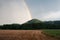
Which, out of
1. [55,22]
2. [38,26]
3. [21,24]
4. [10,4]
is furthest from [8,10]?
[55,22]

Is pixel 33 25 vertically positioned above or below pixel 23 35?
above

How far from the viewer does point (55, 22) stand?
290cm

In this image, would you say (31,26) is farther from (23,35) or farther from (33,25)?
(23,35)

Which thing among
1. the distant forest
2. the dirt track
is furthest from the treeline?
the dirt track

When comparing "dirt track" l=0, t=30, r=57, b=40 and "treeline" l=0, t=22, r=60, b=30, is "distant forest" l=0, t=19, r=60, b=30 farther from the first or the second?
"dirt track" l=0, t=30, r=57, b=40

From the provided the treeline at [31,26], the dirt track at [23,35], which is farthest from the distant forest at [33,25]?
the dirt track at [23,35]

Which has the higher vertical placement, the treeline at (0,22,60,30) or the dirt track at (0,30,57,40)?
the treeline at (0,22,60,30)

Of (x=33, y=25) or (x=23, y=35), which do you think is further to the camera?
(x=33, y=25)

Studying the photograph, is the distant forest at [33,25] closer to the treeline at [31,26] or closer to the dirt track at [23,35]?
the treeline at [31,26]

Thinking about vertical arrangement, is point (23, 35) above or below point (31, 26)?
below

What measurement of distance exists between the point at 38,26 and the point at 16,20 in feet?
1.52

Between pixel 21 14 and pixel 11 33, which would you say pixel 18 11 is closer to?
pixel 21 14

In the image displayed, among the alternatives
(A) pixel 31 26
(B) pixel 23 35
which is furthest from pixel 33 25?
(B) pixel 23 35

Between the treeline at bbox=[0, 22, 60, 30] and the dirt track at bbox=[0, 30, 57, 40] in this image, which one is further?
the treeline at bbox=[0, 22, 60, 30]
